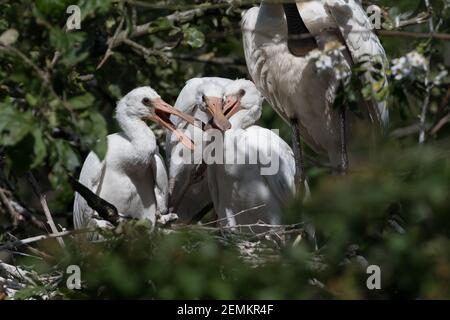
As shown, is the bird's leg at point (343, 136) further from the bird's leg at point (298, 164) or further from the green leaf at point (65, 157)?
the green leaf at point (65, 157)

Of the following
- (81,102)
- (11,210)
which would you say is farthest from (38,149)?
(11,210)

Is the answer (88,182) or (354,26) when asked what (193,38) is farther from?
(88,182)

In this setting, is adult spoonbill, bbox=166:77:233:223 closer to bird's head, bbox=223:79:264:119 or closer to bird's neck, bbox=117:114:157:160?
bird's head, bbox=223:79:264:119

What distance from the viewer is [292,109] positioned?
19.3ft

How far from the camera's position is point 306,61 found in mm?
5125

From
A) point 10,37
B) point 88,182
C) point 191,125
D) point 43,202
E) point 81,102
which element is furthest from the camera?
point 191,125

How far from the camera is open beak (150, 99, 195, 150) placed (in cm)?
556

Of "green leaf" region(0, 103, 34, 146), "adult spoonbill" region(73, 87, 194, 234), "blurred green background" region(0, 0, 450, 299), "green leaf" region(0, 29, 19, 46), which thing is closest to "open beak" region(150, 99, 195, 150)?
"adult spoonbill" region(73, 87, 194, 234)

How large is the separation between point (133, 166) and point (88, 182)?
270 mm

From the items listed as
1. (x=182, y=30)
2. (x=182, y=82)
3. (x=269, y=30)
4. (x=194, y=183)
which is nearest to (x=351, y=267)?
(x=182, y=30)

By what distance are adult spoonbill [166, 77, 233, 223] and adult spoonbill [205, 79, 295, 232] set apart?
10cm

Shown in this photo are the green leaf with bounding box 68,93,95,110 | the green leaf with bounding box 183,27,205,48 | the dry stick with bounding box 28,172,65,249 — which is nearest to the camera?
the green leaf with bounding box 68,93,95,110

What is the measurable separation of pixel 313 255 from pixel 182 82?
8.65 ft

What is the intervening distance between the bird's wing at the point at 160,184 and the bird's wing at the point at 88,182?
10.9 inches
